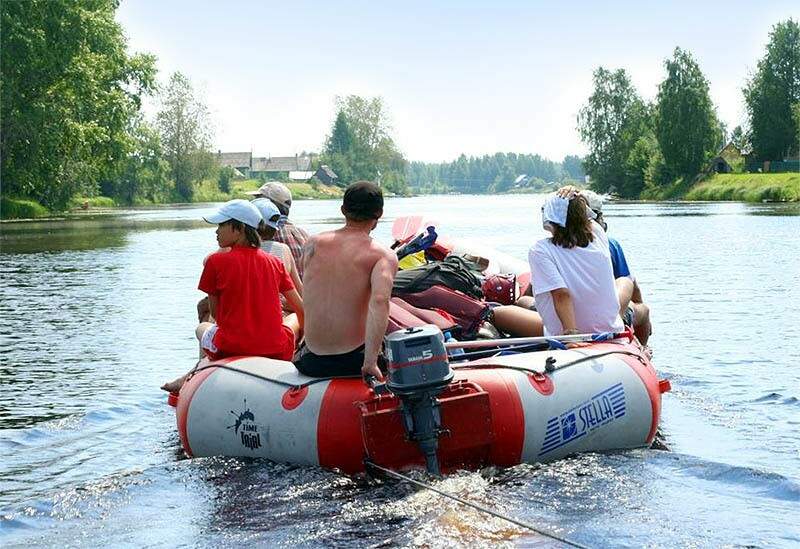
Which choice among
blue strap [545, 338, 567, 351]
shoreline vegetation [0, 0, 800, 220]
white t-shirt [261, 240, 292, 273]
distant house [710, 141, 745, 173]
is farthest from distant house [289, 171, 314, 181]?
blue strap [545, 338, 567, 351]

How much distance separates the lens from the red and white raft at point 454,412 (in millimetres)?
6625

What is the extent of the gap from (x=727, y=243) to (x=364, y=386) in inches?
964

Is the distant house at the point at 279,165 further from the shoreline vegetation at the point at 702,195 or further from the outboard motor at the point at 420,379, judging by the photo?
the outboard motor at the point at 420,379

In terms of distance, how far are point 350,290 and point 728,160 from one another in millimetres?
86991

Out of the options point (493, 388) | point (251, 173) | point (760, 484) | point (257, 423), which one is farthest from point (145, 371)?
point (251, 173)

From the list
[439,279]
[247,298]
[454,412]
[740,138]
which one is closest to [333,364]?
[454,412]

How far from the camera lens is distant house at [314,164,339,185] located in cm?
14085

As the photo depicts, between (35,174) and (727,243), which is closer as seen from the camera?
(727,243)

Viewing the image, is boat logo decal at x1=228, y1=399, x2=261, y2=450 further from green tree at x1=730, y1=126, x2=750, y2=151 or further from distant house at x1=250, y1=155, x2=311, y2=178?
distant house at x1=250, y1=155, x2=311, y2=178

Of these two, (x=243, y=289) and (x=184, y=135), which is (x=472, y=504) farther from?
(x=184, y=135)

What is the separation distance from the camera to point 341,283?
670 centimetres

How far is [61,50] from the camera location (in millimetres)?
41688

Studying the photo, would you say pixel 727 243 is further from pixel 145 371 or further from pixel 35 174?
pixel 35 174

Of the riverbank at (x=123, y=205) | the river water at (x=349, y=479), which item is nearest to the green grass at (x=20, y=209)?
the riverbank at (x=123, y=205)
